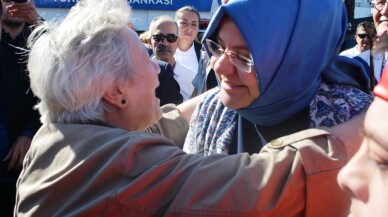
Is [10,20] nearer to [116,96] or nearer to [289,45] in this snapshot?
[116,96]

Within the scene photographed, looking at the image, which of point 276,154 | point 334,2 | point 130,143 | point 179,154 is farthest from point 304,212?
point 334,2

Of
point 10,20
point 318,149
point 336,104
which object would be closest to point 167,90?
point 10,20

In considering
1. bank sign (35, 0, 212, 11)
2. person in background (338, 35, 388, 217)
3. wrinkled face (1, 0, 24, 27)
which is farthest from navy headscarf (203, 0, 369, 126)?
bank sign (35, 0, 212, 11)

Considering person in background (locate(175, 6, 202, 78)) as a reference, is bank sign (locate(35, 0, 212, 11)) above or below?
below

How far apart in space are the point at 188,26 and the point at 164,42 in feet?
2.96

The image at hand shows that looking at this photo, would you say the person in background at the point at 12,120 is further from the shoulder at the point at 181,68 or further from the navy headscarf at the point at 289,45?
the navy headscarf at the point at 289,45

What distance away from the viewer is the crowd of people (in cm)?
128

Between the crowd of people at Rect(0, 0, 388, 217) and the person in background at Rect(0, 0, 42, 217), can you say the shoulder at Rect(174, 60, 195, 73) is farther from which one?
the crowd of people at Rect(0, 0, 388, 217)

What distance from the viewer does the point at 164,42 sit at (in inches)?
174

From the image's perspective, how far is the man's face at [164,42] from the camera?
440cm

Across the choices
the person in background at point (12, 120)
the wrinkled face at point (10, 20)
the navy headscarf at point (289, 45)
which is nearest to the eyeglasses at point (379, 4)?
the navy headscarf at point (289, 45)

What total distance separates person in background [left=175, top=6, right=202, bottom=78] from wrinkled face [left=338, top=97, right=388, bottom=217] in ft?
11.7

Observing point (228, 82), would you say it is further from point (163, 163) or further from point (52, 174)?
point (52, 174)

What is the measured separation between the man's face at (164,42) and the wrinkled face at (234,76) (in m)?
2.72
